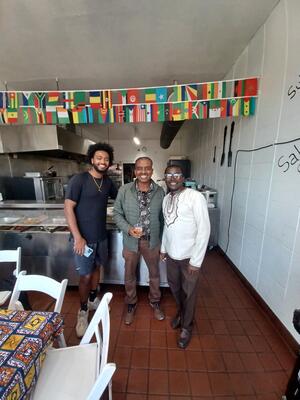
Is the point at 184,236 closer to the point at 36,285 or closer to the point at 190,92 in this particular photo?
A: the point at 36,285

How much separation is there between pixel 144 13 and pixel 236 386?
10.1 ft

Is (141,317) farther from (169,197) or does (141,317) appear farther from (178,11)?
(178,11)

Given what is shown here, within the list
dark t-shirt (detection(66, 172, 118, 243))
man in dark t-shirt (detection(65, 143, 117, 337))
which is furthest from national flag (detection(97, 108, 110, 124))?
dark t-shirt (detection(66, 172, 118, 243))

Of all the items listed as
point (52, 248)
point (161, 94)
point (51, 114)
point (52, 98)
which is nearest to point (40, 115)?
point (51, 114)

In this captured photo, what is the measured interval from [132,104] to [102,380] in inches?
87.8

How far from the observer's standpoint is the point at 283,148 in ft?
5.27

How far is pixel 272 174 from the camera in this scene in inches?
69.0

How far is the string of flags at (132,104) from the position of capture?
78.7 inches

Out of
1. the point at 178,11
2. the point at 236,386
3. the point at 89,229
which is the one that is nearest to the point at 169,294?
the point at 236,386

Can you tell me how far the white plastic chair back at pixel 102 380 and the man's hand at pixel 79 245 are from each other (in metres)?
1.06

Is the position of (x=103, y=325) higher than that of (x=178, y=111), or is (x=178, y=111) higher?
(x=178, y=111)

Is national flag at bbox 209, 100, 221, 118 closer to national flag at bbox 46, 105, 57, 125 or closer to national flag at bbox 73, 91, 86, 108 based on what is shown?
national flag at bbox 73, 91, 86, 108

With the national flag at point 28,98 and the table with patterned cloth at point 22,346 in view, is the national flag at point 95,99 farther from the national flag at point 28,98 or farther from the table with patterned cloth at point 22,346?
the table with patterned cloth at point 22,346

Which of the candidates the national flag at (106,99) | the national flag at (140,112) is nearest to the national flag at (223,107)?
the national flag at (140,112)
